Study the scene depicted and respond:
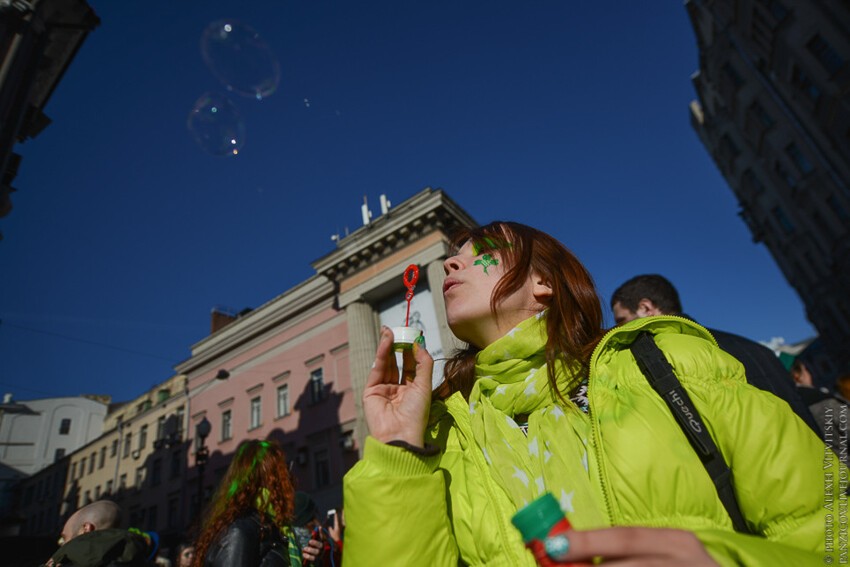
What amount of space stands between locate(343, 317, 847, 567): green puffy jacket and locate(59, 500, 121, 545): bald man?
135 inches

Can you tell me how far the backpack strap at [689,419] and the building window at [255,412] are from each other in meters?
23.9

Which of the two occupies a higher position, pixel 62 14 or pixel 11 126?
pixel 62 14

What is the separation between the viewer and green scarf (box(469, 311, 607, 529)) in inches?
48.8

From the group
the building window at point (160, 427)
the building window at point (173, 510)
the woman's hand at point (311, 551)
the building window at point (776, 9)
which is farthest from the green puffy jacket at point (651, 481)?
the building window at point (160, 427)

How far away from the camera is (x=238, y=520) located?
9.52 feet

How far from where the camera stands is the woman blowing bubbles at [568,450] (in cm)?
103

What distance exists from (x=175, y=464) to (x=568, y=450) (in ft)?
106

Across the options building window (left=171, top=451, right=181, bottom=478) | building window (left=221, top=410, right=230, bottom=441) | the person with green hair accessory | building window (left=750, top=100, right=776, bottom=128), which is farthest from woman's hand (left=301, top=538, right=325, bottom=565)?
building window (left=750, top=100, right=776, bottom=128)

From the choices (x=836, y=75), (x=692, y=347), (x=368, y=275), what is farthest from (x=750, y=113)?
(x=692, y=347)

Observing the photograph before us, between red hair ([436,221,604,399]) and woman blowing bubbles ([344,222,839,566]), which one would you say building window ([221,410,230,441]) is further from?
woman blowing bubbles ([344,222,839,566])

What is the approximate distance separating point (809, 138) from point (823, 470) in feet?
81.5

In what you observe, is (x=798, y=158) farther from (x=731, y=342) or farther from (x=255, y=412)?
(x=255, y=412)

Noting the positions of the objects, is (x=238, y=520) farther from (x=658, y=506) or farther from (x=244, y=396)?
(x=244, y=396)

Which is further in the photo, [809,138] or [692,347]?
[809,138]
